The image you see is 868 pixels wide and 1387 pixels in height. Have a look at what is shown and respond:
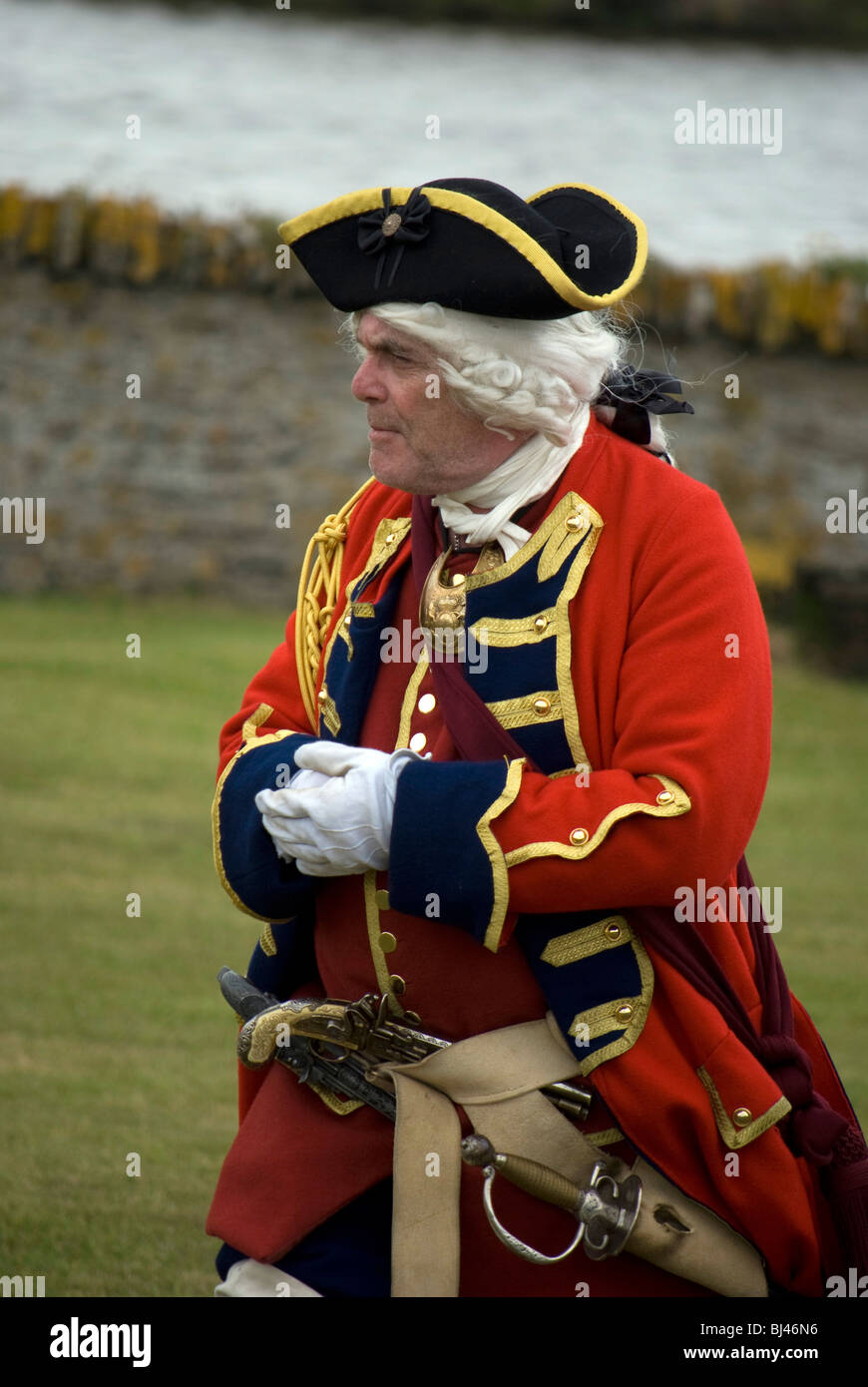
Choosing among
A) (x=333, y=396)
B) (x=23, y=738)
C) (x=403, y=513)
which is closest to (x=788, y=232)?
(x=333, y=396)

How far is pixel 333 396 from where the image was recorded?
9.52 metres

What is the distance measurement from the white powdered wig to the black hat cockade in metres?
→ 0.03

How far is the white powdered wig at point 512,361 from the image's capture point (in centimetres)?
268

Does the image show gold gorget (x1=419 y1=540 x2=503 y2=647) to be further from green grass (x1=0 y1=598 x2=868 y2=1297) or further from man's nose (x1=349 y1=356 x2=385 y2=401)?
green grass (x1=0 y1=598 x2=868 y2=1297)

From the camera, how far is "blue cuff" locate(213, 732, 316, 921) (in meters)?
2.84

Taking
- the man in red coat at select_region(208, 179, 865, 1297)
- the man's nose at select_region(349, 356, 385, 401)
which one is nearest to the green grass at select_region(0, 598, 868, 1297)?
the man in red coat at select_region(208, 179, 865, 1297)

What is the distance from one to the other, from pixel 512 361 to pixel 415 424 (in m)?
0.18

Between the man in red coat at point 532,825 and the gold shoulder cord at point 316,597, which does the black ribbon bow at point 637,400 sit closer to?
the man in red coat at point 532,825

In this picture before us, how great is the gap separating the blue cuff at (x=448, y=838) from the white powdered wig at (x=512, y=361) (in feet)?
1.77
